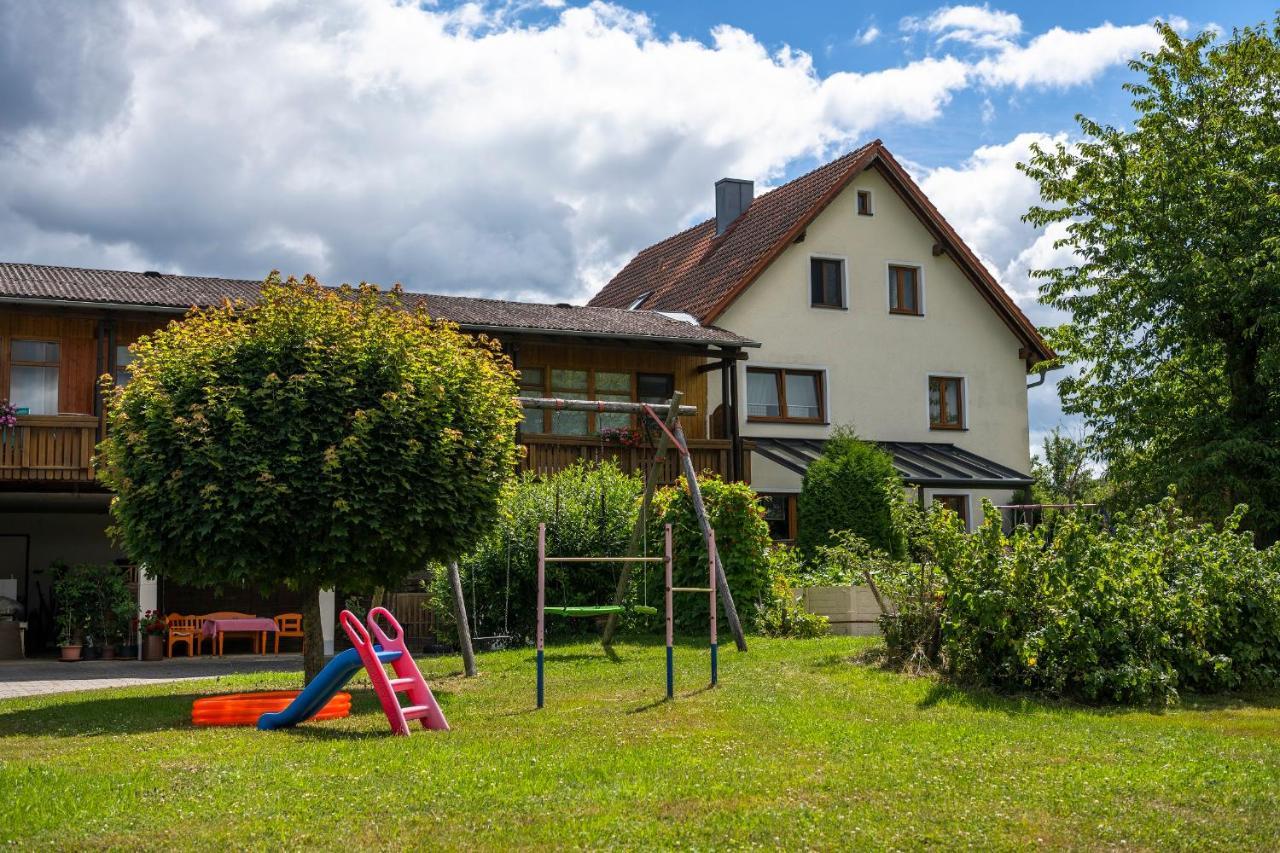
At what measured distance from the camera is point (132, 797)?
7.87m

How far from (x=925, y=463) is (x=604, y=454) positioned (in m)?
7.42

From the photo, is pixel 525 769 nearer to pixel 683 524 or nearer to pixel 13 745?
pixel 13 745

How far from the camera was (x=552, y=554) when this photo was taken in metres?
19.4

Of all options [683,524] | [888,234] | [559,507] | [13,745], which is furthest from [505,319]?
[13,745]

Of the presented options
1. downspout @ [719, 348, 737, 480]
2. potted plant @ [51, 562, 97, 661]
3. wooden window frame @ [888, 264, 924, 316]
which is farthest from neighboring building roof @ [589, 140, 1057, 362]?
potted plant @ [51, 562, 97, 661]

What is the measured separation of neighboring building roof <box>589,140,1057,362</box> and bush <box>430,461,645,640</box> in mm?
8599

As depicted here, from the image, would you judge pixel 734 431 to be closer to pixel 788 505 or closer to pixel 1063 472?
pixel 788 505

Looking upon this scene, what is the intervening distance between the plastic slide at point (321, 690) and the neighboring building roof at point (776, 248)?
17659 millimetres

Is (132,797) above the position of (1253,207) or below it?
below

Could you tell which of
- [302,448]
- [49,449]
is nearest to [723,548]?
[302,448]

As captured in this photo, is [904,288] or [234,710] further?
[904,288]

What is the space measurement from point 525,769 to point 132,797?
7.62 feet

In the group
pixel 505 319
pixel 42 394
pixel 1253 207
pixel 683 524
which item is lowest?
pixel 683 524

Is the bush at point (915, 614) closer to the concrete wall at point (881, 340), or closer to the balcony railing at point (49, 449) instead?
the balcony railing at point (49, 449)
